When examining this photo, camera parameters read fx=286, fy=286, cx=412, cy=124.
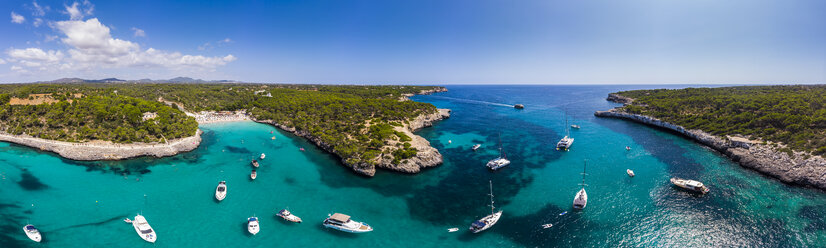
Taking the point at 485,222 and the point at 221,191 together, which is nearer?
the point at 485,222

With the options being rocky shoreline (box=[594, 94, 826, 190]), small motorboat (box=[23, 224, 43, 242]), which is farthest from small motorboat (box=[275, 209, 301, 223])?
rocky shoreline (box=[594, 94, 826, 190])

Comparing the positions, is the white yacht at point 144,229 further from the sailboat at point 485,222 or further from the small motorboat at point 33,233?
the sailboat at point 485,222

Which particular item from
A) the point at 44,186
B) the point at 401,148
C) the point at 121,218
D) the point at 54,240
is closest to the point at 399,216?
the point at 401,148

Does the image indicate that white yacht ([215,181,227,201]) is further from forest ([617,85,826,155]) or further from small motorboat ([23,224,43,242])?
forest ([617,85,826,155])

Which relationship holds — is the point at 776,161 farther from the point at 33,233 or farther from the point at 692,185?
the point at 33,233

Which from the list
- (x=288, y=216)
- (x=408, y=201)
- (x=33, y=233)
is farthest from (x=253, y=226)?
(x=33, y=233)

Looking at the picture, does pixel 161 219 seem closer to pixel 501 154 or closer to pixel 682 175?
pixel 501 154
